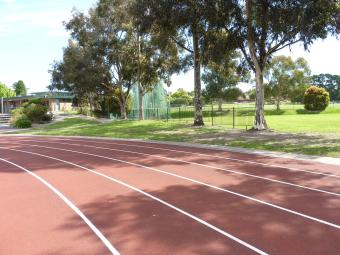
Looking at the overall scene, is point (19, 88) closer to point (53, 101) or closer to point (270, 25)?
point (53, 101)

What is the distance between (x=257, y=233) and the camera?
7.07 meters

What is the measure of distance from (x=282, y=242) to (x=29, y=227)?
161 inches

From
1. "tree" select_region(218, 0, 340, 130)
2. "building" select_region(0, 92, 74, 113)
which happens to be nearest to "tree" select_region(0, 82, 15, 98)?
"building" select_region(0, 92, 74, 113)

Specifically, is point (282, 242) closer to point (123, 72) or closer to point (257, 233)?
point (257, 233)

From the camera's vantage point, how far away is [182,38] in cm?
3322

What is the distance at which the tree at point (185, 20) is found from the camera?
26.5m

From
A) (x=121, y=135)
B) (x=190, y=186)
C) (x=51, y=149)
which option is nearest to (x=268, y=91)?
(x=121, y=135)

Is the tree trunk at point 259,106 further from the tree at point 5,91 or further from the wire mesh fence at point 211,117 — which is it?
the tree at point 5,91

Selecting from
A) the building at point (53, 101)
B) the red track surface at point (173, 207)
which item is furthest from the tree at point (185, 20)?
the building at point (53, 101)

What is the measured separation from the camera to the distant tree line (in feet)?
79.2

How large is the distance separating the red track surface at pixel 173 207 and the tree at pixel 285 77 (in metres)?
54.2

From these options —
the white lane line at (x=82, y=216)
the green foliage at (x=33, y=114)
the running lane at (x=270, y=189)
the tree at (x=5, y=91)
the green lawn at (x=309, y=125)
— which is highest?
the tree at (x=5, y=91)

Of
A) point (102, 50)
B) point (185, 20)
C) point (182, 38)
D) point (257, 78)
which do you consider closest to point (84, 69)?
point (102, 50)

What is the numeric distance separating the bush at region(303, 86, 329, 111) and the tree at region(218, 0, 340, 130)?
35321 millimetres
